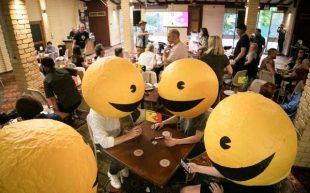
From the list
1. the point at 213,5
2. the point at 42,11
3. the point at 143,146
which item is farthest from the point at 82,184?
the point at 213,5

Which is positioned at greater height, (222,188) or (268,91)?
(268,91)

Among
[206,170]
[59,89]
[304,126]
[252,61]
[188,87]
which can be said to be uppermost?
[188,87]

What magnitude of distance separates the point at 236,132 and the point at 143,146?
1420 mm

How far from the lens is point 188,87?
1868mm

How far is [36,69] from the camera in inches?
204

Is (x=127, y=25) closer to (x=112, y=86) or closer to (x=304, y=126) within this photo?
(x=304, y=126)

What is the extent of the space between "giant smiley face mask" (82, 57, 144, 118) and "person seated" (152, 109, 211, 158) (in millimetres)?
896

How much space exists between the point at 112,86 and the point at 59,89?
8.71 feet

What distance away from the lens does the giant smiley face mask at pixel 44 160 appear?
78 centimetres

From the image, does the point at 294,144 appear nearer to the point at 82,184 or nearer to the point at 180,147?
the point at 82,184

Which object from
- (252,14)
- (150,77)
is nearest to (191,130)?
(150,77)

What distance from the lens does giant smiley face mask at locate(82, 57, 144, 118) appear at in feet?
5.38

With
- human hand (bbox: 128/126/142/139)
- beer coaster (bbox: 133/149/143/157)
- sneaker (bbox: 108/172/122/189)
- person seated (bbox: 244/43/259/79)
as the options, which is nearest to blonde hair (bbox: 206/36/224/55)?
person seated (bbox: 244/43/259/79)

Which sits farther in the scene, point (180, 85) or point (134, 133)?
point (134, 133)
